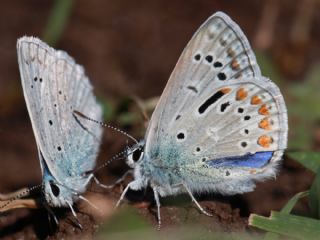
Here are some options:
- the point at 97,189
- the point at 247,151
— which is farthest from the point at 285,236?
the point at 97,189

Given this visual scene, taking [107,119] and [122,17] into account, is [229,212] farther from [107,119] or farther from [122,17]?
[122,17]

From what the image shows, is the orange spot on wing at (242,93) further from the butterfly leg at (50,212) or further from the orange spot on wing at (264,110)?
the butterfly leg at (50,212)

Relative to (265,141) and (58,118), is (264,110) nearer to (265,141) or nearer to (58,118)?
(265,141)

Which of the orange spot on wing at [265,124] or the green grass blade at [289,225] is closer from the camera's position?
the green grass blade at [289,225]

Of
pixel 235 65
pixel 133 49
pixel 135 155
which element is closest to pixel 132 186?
pixel 135 155

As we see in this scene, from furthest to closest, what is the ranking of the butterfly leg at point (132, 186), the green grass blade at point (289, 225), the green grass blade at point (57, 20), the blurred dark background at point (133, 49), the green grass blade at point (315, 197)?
the green grass blade at point (57, 20) < the blurred dark background at point (133, 49) < the butterfly leg at point (132, 186) < the green grass blade at point (315, 197) < the green grass blade at point (289, 225)

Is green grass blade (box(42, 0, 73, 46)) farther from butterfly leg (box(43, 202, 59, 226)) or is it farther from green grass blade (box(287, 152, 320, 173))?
green grass blade (box(287, 152, 320, 173))

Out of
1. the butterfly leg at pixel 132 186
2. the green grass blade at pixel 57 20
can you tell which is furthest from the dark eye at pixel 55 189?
the green grass blade at pixel 57 20

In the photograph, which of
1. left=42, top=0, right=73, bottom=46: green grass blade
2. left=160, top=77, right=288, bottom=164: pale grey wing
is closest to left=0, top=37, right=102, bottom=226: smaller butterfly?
left=160, top=77, right=288, bottom=164: pale grey wing
